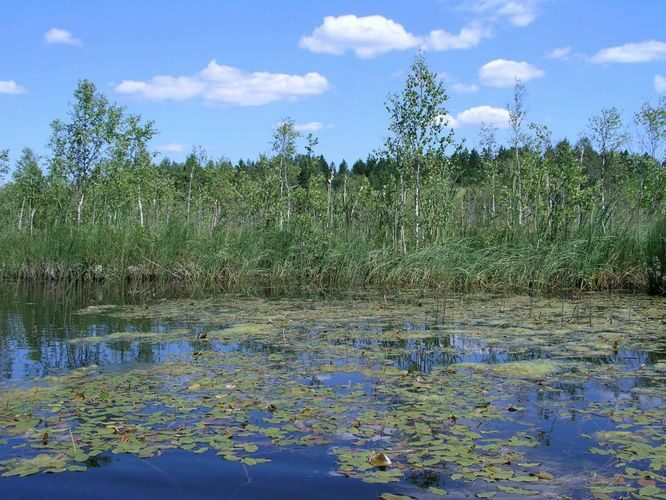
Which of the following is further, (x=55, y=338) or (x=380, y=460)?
(x=55, y=338)

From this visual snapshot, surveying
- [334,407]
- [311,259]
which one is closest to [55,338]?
[334,407]

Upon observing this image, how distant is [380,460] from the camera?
9.83 feet

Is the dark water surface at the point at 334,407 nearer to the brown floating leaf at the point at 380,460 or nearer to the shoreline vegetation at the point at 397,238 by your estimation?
the brown floating leaf at the point at 380,460

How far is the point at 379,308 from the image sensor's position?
28.2ft

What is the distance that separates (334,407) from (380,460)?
3.05 feet

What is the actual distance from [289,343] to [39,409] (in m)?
2.59

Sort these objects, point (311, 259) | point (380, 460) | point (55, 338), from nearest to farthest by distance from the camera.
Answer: point (380, 460) < point (55, 338) < point (311, 259)

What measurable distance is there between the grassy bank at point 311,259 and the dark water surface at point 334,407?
3.88 m

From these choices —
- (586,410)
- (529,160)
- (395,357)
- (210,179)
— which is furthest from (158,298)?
(210,179)

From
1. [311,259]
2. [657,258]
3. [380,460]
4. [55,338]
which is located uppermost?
[311,259]

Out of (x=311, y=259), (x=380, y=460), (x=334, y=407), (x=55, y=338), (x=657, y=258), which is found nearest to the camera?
(x=380, y=460)

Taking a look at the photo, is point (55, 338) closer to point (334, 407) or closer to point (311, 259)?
point (334, 407)

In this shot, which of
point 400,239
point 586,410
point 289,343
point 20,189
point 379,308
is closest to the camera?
point 586,410

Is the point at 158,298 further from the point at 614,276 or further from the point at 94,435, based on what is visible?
the point at 614,276
